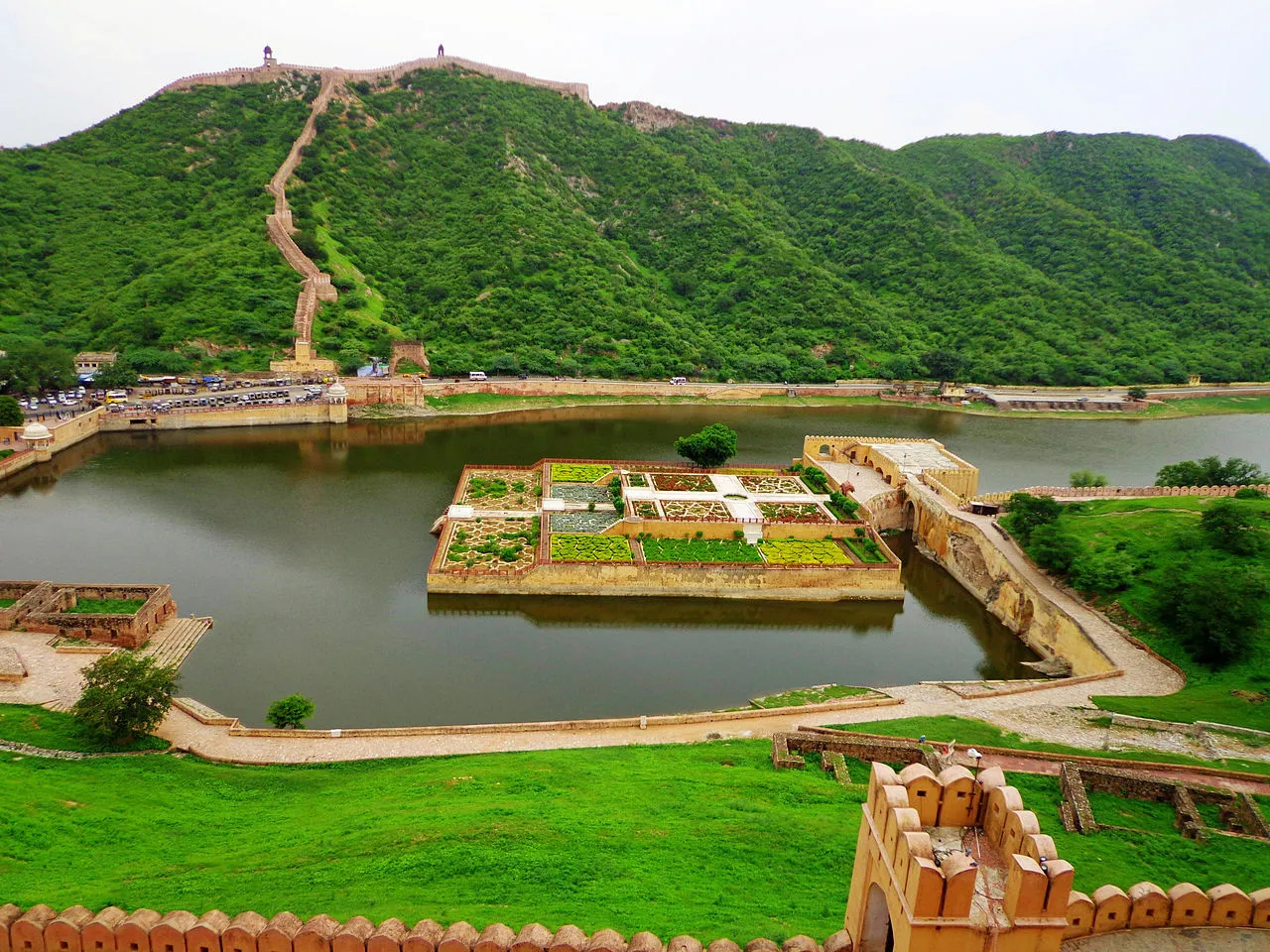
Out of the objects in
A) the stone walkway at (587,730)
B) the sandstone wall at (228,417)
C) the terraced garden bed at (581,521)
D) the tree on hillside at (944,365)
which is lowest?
the stone walkway at (587,730)

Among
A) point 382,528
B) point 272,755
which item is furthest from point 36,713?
point 382,528

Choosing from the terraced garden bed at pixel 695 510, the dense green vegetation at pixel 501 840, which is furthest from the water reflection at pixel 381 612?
the dense green vegetation at pixel 501 840

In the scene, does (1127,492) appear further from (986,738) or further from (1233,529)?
(986,738)

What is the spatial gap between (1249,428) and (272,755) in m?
94.1

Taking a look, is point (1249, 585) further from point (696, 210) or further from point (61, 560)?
point (696, 210)

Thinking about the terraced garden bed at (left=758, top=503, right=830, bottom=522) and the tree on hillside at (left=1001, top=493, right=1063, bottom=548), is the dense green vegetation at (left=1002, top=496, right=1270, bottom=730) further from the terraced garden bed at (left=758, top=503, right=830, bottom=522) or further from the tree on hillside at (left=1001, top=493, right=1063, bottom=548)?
the terraced garden bed at (left=758, top=503, right=830, bottom=522)

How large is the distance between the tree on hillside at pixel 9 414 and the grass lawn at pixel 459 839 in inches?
1671

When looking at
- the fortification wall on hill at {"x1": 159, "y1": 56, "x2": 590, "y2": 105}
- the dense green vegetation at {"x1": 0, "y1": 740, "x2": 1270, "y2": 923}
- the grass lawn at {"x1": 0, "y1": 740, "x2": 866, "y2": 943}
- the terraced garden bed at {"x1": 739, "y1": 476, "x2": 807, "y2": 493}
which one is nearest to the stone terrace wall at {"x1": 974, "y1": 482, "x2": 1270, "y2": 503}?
the terraced garden bed at {"x1": 739, "y1": 476, "x2": 807, "y2": 493}

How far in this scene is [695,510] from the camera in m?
42.2

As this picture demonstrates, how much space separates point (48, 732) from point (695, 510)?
2849 cm

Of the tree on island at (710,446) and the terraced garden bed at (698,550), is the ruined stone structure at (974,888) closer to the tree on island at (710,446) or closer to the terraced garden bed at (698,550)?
the terraced garden bed at (698,550)

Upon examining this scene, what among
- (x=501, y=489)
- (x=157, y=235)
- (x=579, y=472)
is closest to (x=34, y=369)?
(x=157, y=235)

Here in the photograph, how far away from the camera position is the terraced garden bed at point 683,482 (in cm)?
4621

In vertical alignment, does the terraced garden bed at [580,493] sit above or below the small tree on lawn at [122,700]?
above
